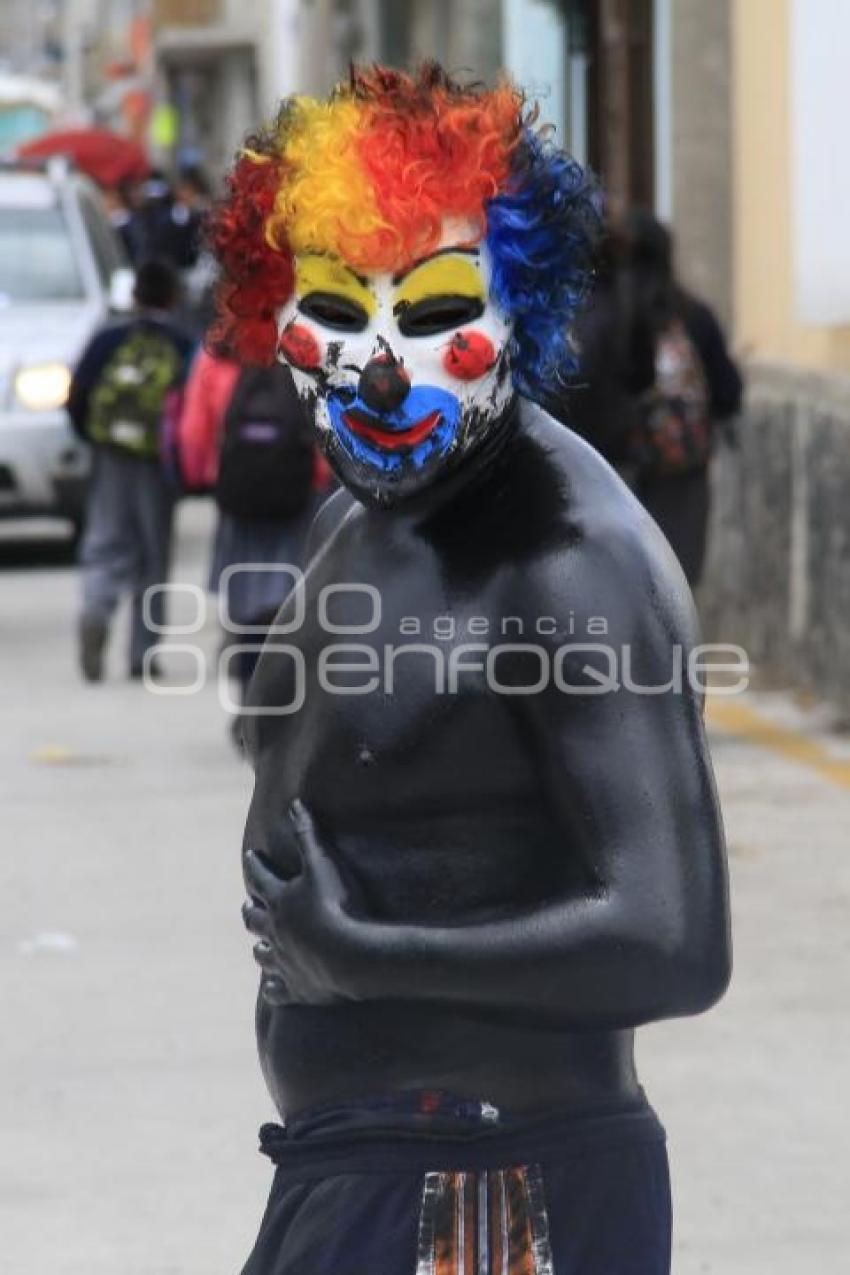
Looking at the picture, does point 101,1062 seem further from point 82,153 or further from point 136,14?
point 136,14

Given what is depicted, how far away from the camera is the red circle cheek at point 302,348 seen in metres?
2.70

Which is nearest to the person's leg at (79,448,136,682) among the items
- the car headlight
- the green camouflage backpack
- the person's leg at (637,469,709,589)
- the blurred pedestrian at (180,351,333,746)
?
the green camouflage backpack

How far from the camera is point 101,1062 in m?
6.75

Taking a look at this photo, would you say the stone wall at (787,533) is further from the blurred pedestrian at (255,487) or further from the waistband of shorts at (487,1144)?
the waistband of shorts at (487,1144)

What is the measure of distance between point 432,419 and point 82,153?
115ft

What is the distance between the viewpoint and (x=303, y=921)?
2574 mm

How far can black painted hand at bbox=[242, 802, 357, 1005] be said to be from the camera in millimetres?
2555

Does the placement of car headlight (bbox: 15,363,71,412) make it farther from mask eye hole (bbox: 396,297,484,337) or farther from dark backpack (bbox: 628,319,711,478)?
mask eye hole (bbox: 396,297,484,337)

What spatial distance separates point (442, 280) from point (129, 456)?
34.1ft

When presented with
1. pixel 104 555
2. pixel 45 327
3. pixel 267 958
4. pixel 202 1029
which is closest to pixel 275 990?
pixel 267 958

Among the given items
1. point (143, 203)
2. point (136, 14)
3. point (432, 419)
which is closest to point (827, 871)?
point (432, 419)

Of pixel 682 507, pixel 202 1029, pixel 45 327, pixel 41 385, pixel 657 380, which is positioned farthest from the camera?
pixel 45 327

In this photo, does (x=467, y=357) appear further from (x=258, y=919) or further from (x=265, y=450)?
(x=265, y=450)

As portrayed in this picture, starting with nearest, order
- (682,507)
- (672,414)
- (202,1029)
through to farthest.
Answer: (202,1029) < (672,414) < (682,507)
